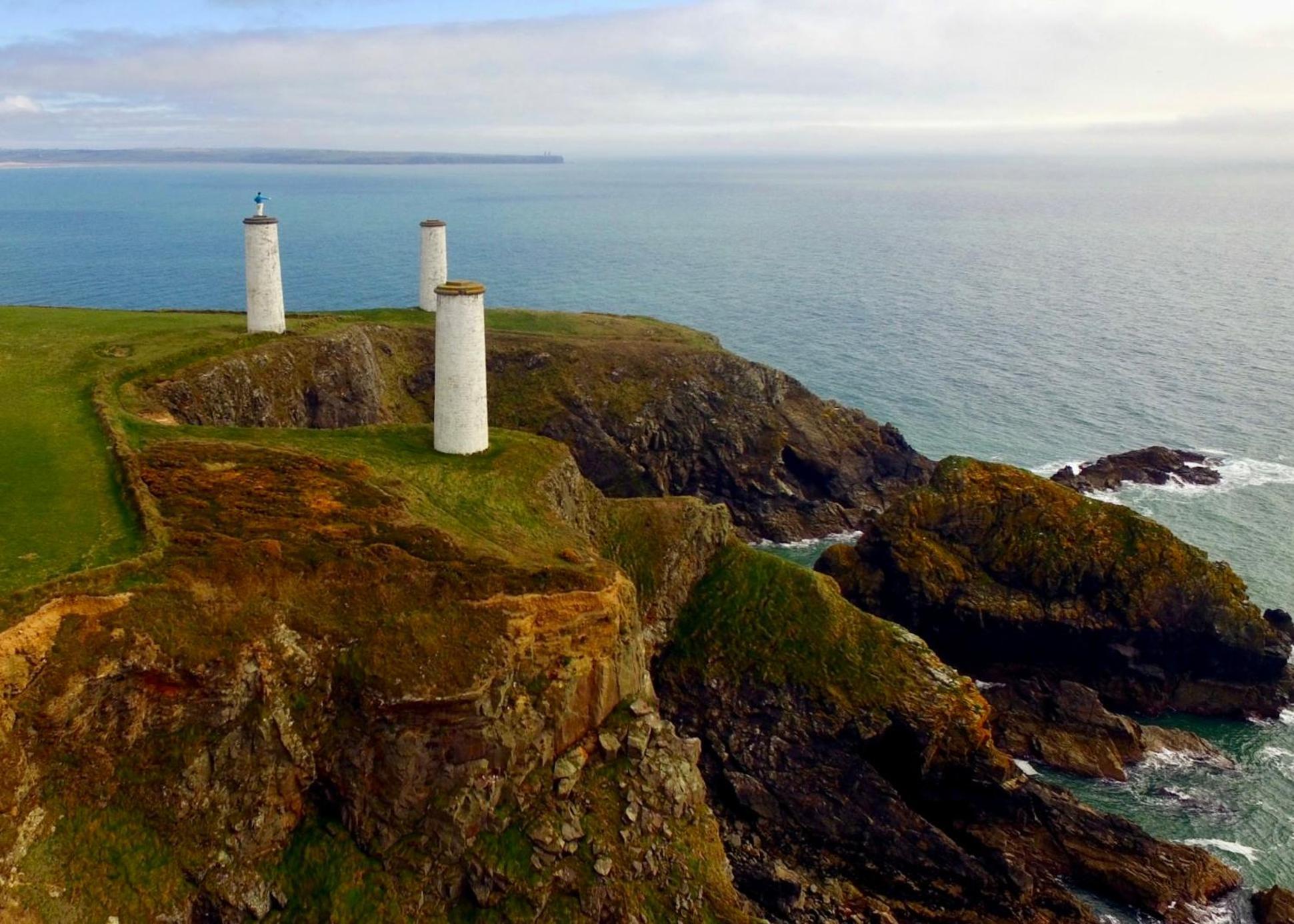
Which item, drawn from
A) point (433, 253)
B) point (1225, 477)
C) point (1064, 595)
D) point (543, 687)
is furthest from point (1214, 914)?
point (433, 253)

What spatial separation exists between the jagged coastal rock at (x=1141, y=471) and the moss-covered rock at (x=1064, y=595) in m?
18.1

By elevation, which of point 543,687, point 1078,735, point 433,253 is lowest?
point 1078,735

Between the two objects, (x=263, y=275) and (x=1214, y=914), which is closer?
(x=1214, y=914)

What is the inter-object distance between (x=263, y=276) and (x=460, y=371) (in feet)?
55.8

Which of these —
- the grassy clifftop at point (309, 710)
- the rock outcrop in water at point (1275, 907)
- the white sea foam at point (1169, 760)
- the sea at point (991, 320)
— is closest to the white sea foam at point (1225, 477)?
the sea at point (991, 320)

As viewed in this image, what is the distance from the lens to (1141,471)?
61812 millimetres

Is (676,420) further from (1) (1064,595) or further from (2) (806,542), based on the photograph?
(1) (1064,595)

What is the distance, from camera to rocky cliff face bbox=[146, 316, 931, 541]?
177 feet

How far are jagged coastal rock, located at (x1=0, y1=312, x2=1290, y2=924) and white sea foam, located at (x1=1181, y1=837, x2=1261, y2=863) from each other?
202 centimetres

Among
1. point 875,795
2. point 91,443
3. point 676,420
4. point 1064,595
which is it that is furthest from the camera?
point 676,420

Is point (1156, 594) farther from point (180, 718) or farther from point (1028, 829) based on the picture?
point (180, 718)

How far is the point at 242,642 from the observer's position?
20812mm

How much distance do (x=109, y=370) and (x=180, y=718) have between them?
828 inches

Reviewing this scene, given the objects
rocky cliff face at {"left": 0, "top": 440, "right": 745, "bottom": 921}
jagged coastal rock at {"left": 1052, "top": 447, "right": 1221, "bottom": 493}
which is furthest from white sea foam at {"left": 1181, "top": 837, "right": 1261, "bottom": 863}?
jagged coastal rock at {"left": 1052, "top": 447, "right": 1221, "bottom": 493}
